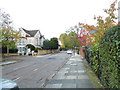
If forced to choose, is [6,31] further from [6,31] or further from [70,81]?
[70,81]

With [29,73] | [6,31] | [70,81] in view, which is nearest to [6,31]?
[6,31]

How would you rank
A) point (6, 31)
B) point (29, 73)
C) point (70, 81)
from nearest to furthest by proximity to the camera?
point (70, 81) < point (29, 73) < point (6, 31)

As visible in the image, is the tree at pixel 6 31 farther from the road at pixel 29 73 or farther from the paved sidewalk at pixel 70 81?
the paved sidewalk at pixel 70 81

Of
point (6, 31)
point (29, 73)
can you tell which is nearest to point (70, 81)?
point (29, 73)

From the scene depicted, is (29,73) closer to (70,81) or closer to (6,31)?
(70,81)

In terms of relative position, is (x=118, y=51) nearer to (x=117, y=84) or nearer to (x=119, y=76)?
(x=119, y=76)

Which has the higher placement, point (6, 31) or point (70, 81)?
point (6, 31)

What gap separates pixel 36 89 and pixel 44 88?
373 mm

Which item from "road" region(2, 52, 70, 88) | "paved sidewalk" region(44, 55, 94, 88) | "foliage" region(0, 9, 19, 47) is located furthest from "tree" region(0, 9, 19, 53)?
"paved sidewalk" region(44, 55, 94, 88)

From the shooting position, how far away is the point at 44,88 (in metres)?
7.12

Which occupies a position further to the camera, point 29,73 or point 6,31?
point 6,31

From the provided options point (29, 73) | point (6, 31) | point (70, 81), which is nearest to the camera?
point (70, 81)

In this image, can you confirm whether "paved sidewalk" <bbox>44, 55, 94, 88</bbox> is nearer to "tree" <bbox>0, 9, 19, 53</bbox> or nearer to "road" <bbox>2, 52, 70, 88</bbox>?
"road" <bbox>2, 52, 70, 88</bbox>

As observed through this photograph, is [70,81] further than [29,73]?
No
